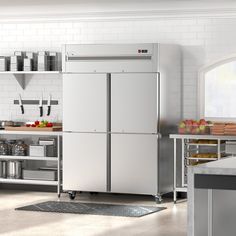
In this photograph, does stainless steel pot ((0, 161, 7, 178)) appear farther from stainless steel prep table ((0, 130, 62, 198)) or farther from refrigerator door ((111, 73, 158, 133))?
refrigerator door ((111, 73, 158, 133))

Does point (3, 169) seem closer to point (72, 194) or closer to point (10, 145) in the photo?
point (10, 145)

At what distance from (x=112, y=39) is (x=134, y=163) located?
198cm

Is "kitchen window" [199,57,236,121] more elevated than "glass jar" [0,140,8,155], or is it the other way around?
"kitchen window" [199,57,236,121]

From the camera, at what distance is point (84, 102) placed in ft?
35.6

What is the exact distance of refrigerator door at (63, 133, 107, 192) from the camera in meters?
10.8

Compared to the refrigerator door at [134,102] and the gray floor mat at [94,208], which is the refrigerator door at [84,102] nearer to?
the refrigerator door at [134,102]

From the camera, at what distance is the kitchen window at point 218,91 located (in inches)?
433

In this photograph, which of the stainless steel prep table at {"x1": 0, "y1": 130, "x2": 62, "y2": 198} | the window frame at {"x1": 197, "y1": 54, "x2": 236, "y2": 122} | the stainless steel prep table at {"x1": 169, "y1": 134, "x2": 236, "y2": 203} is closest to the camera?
the stainless steel prep table at {"x1": 169, "y1": 134, "x2": 236, "y2": 203}

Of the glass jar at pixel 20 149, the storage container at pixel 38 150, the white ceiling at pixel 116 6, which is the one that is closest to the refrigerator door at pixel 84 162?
the storage container at pixel 38 150

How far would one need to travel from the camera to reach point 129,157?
10680 mm

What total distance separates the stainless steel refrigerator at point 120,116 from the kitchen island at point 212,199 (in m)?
4.20

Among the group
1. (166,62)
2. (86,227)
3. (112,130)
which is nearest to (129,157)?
(112,130)

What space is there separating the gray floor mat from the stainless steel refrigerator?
1.39 feet

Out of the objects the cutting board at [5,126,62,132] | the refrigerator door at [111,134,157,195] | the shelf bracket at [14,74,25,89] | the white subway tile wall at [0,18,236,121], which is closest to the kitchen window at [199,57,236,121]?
the white subway tile wall at [0,18,236,121]
